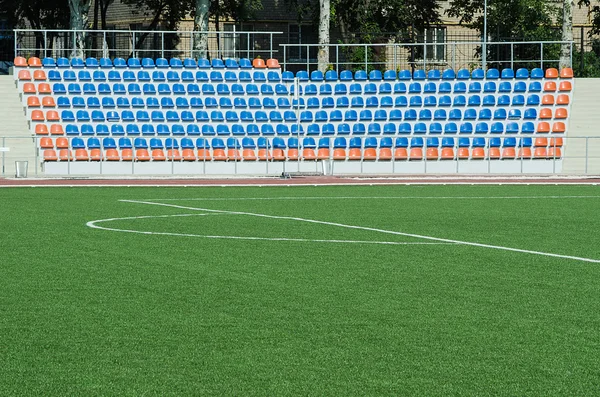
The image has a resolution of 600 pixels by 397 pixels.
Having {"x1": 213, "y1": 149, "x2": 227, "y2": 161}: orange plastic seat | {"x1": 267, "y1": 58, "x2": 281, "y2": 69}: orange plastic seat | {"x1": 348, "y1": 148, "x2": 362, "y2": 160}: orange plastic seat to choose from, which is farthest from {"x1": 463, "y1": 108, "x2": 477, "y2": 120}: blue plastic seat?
{"x1": 213, "y1": 149, "x2": 227, "y2": 161}: orange plastic seat

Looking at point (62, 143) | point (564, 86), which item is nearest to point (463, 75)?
point (564, 86)

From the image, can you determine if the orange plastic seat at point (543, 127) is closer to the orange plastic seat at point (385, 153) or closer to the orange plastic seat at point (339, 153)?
the orange plastic seat at point (385, 153)

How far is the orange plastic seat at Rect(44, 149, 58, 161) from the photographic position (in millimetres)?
33737

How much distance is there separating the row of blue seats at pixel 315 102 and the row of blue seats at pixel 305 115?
0.30m

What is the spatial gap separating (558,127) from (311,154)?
8.61 meters

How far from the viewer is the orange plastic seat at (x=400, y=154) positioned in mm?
35281

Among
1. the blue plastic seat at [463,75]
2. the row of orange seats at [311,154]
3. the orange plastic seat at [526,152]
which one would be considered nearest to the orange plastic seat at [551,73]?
the blue plastic seat at [463,75]

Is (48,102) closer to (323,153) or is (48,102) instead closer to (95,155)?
(95,155)

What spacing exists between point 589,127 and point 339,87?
8680mm

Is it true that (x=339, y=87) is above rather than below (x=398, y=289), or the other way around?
above

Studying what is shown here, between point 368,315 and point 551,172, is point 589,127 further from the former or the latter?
point 368,315

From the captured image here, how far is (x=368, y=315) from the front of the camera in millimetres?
9016

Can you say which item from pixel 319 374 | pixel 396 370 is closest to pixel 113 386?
pixel 319 374

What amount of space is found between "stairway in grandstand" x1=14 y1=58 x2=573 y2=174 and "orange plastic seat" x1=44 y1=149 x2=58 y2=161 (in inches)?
1.7
